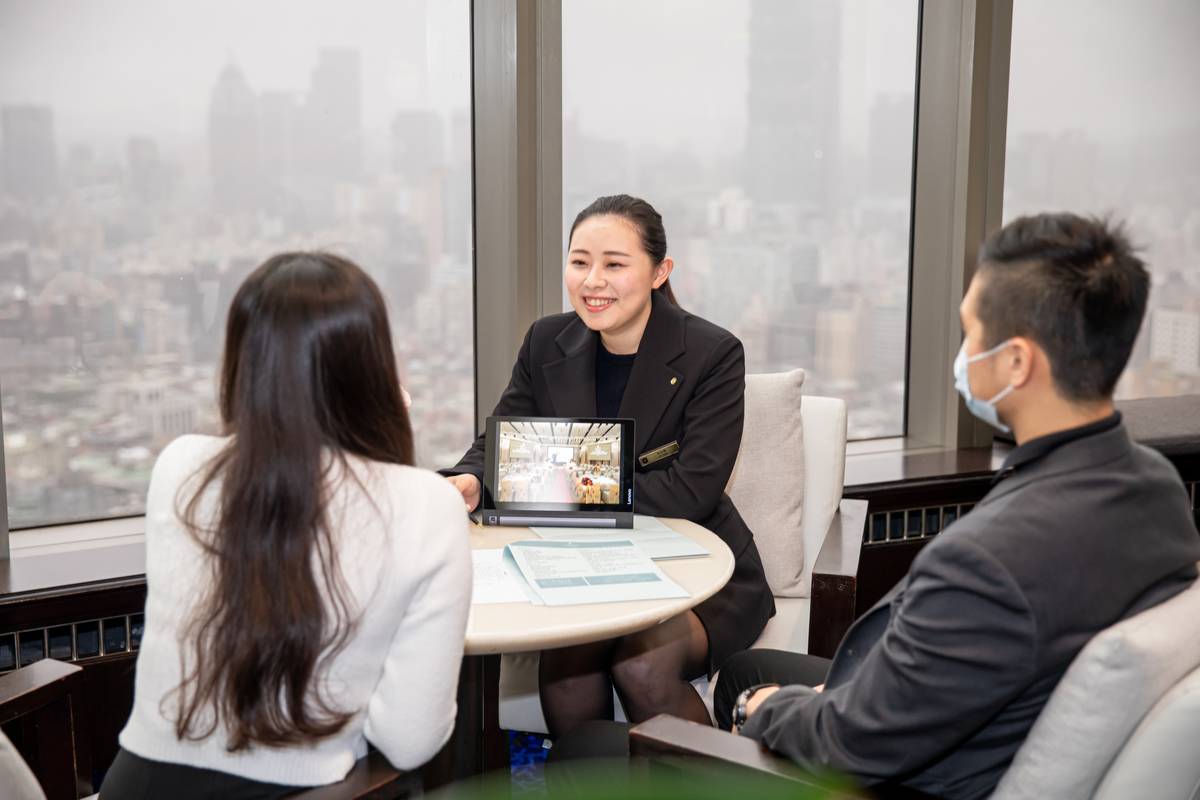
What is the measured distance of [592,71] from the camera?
10.8ft

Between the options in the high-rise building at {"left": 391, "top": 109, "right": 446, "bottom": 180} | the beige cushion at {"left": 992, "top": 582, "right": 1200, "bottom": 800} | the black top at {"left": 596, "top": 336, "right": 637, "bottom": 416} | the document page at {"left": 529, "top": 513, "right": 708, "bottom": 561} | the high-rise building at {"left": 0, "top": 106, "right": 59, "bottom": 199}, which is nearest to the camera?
the beige cushion at {"left": 992, "top": 582, "right": 1200, "bottom": 800}

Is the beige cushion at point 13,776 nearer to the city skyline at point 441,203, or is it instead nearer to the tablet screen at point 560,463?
the tablet screen at point 560,463

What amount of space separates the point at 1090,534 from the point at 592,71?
2.34 metres

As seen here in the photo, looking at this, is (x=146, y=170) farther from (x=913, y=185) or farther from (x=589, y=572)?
(x=913, y=185)

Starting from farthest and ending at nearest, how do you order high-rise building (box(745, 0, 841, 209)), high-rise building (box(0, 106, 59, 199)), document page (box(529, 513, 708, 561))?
high-rise building (box(745, 0, 841, 209))
high-rise building (box(0, 106, 59, 199))
document page (box(529, 513, 708, 561))

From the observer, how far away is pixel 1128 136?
402 cm

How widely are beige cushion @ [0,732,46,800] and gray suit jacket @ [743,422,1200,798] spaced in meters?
0.99

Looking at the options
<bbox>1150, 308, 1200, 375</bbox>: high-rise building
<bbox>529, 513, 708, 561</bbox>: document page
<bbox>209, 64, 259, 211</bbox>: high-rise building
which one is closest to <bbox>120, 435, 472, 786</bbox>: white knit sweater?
<bbox>529, 513, 708, 561</bbox>: document page

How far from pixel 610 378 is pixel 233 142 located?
1.16m

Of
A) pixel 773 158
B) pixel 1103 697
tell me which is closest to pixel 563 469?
pixel 1103 697

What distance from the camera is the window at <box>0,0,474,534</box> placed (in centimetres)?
262

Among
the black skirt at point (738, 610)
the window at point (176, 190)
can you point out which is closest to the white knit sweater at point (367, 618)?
the black skirt at point (738, 610)

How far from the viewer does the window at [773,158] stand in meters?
3.33

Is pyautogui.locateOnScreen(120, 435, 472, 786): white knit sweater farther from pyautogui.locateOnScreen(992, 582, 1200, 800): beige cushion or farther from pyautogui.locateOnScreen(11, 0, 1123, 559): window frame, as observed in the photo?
pyautogui.locateOnScreen(11, 0, 1123, 559): window frame
